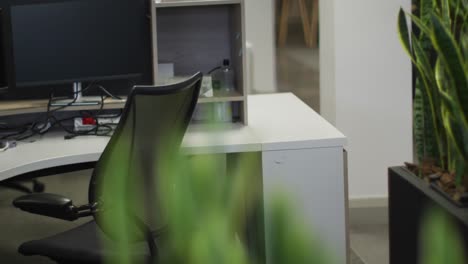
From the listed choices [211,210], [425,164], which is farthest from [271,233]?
[425,164]

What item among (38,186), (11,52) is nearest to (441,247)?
(11,52)

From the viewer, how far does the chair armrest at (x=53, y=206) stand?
82.7 inches

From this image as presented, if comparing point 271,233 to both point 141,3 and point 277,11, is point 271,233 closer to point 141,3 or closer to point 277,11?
point 141,3

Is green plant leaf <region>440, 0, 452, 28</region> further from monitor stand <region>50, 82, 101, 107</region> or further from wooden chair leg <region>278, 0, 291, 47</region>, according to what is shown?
wooden chair leg <region>278, 0, 291, 47</region>

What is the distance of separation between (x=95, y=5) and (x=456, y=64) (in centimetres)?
136

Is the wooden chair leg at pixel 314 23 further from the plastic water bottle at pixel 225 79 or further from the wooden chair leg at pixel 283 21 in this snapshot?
the plastic water bottle at pixel 225 79

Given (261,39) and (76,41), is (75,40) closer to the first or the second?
(76,41)

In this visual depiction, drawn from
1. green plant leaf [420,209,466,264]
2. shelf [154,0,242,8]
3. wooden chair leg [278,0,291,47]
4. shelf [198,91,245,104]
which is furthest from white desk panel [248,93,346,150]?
wooden chair leg [278,0,291,47]

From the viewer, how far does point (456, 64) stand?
201 centimetres

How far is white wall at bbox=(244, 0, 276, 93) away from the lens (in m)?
7.39

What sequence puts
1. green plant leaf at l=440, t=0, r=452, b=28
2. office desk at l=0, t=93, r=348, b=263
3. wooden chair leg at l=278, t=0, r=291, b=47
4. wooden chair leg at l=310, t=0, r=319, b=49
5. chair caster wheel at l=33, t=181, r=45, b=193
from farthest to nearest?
wooden chair leg at l=278, t=0, r=291, b=47 → wooden chair leg at l=310, t=0, r=319, b=49 → chair caster wheel at l=33, t=181, r=45, b=193 → office desk at l=0, t=93, r=348, b=263 → green plant leaf at l=440, t=0, r=452, b=28

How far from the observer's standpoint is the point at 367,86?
12.1ft

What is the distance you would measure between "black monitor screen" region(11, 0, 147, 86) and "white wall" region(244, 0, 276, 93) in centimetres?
452

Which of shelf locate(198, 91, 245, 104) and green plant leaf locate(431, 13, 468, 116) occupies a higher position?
green plant leaf locate(431, 13, 468, 116)
